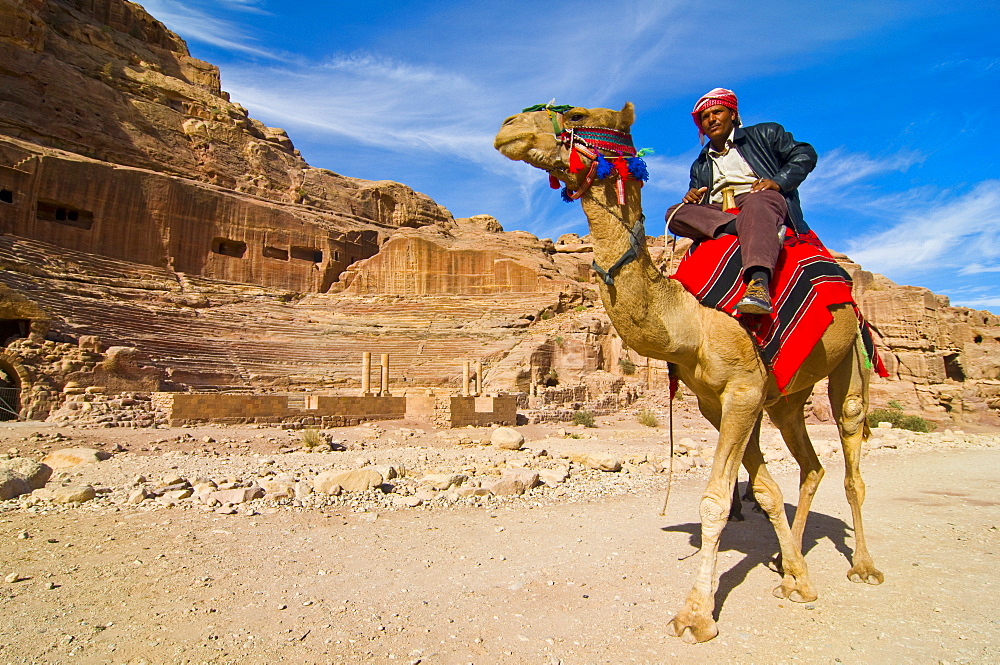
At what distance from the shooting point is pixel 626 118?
3551 mm

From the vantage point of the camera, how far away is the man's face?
4.23m

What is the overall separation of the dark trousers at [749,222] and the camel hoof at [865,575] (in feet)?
8.16

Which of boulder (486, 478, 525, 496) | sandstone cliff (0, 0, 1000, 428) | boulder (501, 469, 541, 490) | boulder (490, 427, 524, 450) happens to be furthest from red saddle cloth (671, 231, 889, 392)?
sandstone cliff (0, 0, 1000, 428)

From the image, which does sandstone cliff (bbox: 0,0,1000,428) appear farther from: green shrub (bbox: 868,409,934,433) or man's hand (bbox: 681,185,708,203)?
man's hand (bbox: 681,185,708,203)

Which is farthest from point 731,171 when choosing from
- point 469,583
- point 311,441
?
point 311,441

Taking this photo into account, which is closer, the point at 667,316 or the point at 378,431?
the point at 667,316

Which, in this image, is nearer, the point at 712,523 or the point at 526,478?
the point at 712,523

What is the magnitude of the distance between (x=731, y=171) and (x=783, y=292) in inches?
42.0

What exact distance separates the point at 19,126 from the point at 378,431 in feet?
115

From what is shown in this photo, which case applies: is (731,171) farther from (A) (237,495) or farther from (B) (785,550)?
(A) (237,495)

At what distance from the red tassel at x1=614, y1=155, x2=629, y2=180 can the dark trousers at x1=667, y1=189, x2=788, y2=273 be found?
895 mm

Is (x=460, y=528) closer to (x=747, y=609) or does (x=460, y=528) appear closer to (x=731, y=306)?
(x=747, y=609)

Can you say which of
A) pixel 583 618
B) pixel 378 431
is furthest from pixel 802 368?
pixel 378 431

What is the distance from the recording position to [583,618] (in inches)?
134
